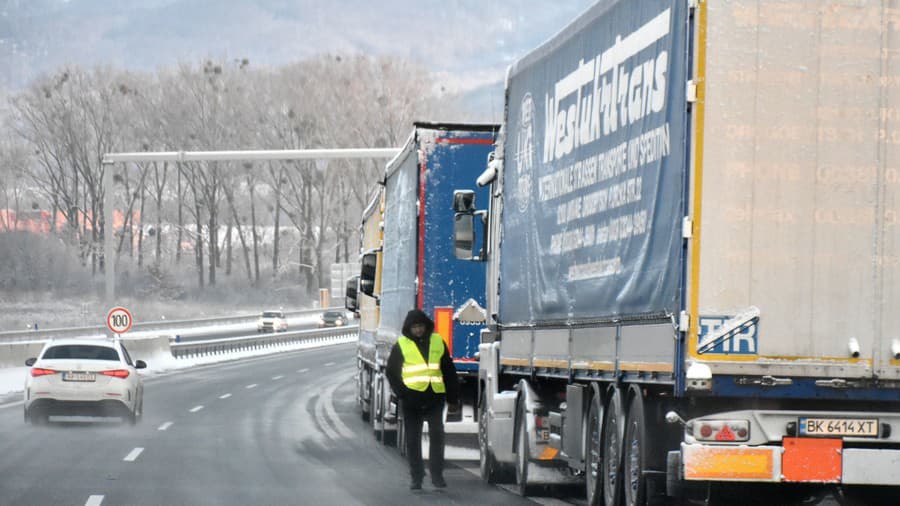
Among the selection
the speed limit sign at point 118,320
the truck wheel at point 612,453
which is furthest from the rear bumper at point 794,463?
the speed limit sign at point 118,320

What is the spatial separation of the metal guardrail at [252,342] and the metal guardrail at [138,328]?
483 centimetres

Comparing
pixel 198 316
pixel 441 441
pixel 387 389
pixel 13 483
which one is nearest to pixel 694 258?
pixel 441 441

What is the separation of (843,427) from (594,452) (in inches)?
117

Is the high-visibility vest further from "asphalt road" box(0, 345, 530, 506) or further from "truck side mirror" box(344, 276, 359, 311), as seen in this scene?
"truck side mirror" box(344, 276, 359, 311)

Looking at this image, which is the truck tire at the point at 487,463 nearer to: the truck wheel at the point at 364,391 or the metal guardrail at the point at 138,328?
the truck wheel at the point at 364,391

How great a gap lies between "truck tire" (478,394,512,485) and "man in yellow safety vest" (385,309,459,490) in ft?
2.41

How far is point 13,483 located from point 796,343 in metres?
8.75

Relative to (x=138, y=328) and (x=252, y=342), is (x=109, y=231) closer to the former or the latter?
(x=252, y=342)

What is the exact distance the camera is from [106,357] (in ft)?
87.3

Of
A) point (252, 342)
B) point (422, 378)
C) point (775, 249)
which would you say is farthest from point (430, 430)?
point (252, 342)

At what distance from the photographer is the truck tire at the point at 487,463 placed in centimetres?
1705

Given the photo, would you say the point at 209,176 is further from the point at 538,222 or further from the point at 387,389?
the point at 538,222

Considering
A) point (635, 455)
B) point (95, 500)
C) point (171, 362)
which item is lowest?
point (171, 362)

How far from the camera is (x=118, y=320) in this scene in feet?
147
